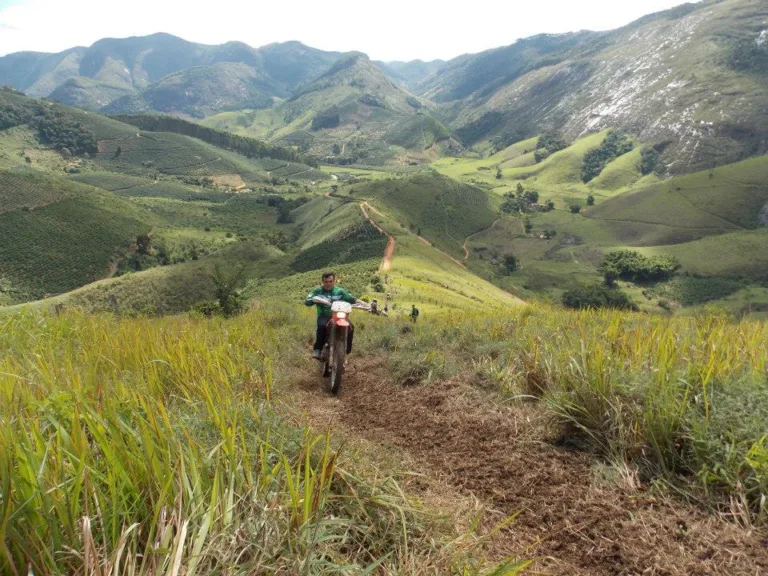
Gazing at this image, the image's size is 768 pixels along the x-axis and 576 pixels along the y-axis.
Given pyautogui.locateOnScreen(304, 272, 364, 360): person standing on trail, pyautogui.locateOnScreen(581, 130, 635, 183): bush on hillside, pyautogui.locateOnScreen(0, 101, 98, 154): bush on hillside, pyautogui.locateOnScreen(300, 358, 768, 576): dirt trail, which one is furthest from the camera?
pyautogui.locateOnScreen(581, 130, 635, 183): bush on hillside

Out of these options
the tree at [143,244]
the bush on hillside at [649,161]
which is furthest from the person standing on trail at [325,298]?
the bush on hillside at [649,161]

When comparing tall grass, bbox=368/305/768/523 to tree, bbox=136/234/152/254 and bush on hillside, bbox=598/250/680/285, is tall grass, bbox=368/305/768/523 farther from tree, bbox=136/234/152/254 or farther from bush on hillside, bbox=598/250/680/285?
bush on hillside, bbox=598/250/680/285

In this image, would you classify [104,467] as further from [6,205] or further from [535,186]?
[535,186]

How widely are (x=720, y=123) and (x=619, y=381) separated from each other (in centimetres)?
19946

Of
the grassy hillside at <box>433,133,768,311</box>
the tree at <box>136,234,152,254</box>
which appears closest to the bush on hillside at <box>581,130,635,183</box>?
the grassy hillside at <box>433,133,768,311</box>

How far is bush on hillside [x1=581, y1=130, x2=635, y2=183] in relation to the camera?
573 feet

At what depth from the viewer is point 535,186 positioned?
172m

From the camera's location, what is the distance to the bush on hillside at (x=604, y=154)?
174750mm

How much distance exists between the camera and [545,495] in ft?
10.1

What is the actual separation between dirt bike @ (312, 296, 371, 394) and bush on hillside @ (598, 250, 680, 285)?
91.1 m

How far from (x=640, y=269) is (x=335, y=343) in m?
98.2

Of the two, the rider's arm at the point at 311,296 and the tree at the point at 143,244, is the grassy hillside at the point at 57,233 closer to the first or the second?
the tree at the point at 143,244

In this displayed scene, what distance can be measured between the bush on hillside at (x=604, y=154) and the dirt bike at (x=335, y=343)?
188 m

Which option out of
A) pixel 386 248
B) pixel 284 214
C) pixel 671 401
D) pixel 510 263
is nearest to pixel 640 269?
pixel 510 263
